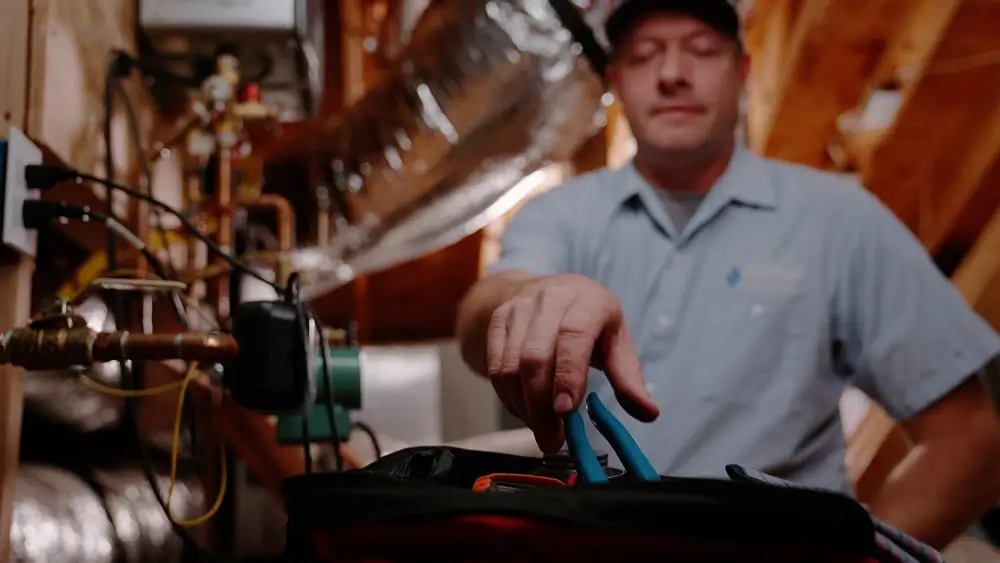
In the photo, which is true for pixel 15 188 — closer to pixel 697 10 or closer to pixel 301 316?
pixel 301 316

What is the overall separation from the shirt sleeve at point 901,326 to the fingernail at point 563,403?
0.70 m

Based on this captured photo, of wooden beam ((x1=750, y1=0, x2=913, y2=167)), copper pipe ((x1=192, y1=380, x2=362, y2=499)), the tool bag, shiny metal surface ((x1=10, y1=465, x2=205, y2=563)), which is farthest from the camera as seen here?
wooden beam ((x1=750, y1=0, x2=913, y2=167))

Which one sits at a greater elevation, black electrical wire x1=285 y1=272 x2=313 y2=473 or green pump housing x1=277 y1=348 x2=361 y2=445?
black electrical wire x1=285 y1=272 x2=313 y2=473

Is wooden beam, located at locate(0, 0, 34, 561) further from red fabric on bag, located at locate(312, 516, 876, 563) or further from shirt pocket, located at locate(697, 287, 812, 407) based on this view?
shirt pocket, located at locate(697, 287, 812, 407)

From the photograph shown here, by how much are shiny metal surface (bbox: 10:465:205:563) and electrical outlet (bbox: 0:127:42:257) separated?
313 millimetres

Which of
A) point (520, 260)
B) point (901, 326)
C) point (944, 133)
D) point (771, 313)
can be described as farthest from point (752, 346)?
point (944, 133)

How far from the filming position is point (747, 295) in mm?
1038

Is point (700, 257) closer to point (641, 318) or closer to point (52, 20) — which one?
point (641, 318)

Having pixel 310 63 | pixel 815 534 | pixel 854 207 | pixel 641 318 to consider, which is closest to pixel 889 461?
pixel 854 207

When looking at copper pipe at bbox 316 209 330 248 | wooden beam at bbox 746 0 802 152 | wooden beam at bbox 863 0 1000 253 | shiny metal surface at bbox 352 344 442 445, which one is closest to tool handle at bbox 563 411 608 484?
wooden beam at bbox 863 0 1000 253

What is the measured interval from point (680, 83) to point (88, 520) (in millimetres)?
942

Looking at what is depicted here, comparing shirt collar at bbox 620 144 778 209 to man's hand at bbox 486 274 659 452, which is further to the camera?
shirt collar at bbox 620 144 778 209

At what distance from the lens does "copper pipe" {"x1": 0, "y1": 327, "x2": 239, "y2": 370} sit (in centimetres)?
63

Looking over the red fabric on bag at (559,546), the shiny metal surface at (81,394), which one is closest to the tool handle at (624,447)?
the red fabric on bag at (559,546)
